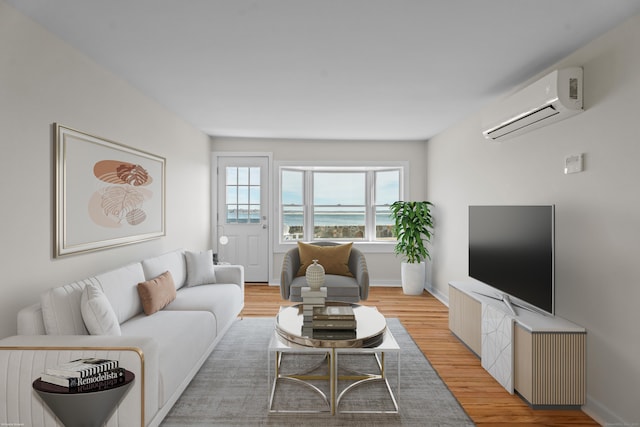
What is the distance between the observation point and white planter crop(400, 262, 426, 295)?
589cm

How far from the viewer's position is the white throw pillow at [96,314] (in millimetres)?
2295

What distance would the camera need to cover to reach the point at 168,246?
15.0 ft

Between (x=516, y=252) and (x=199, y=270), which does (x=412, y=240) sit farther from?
(x=199, y=270)

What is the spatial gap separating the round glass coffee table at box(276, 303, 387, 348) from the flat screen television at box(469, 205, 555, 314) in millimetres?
1058

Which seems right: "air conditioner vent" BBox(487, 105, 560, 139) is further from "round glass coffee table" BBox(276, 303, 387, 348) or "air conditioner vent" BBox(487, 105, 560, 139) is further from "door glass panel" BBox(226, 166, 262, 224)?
"door glass panel" BBox(226, 166, 262, 224)

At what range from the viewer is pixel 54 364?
75.1 inches

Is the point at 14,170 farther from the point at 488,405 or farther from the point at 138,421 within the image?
the point at 488,405

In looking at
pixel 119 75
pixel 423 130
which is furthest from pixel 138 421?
pixel 423 130

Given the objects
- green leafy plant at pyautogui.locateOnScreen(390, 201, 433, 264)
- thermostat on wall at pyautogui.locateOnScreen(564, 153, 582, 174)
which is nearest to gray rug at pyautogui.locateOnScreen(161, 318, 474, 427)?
thermostat on wall at pyautogui.locateOnScreen(564, 153, 582, 174)

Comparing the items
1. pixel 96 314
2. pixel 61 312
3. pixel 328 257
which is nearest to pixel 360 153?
pixel 328 257

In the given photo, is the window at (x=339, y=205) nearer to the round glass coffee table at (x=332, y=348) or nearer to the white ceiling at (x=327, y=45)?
the white ceiling at (x=327, y=45)

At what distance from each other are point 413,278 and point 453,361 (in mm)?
2489

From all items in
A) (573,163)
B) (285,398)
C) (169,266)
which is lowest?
(285,398)

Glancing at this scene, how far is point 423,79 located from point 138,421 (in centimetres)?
318
